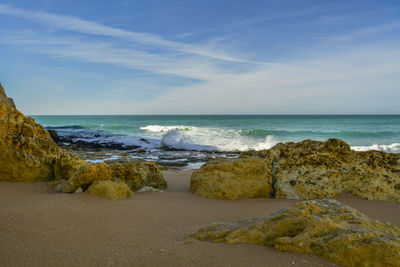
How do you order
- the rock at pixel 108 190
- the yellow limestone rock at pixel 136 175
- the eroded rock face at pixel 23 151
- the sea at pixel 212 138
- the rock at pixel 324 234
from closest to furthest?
the rock at pixel 324 234 < the rock at pixel 108 190 < the eroded rock face at pixel 23 151 < the yellow limestone rock at pixel 136 175 < the sea at pixel 212 138

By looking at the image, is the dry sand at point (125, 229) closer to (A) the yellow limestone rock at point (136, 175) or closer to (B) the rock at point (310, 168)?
(B) the rock at point (310, 168)

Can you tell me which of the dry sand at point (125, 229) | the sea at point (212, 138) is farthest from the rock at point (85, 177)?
the sea at point (212, 138)

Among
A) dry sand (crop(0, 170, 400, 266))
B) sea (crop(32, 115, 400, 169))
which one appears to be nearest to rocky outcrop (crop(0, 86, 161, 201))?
dry sand (crop(0, 170, 400, 266))

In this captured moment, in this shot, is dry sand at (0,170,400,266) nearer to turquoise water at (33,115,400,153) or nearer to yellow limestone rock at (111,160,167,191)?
yellow limestone rock at (111,160,167,191)

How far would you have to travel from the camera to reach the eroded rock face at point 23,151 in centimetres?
418

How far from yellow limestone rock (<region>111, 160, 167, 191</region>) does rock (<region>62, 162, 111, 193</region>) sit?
0.71 m

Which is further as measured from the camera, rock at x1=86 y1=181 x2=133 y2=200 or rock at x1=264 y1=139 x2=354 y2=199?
rock at x1=264 y1=139 x2=354 y2=199

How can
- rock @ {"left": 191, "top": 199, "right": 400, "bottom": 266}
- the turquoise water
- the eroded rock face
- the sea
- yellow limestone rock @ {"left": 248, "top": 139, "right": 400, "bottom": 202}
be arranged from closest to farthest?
rock @ {"left": 191, "top": 199, "right": 400, "bottom": 266}
yellow limestone rock @ {"left": 248, "top": 139, "right": 400, "bottom": 202}
the eroded rock face
the sea
the turquoise water

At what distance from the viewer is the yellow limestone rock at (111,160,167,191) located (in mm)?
4784

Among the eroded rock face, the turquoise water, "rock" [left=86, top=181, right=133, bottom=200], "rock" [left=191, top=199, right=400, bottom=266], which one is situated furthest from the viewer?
the turquoise water

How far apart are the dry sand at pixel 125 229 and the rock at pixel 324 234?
0.09 metres

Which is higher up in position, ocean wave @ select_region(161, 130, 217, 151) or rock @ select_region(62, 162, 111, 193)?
rock @ select_region(62, 162, 111, 193)

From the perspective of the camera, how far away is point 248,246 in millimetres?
2037

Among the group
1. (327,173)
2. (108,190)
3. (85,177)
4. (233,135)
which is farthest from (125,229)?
(233,135)
